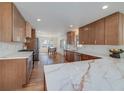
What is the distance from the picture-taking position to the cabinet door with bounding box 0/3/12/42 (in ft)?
9.44

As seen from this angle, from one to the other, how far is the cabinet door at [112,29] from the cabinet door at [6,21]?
2.99m

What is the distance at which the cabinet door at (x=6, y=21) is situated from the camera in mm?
2877

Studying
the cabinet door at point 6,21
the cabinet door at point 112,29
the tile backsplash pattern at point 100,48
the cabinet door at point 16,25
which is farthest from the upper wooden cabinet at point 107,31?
the cabinet door at point 6,21

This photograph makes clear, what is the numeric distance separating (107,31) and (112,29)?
0.83ft

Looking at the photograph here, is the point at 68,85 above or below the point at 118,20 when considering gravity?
below

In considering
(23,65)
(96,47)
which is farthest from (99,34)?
(23,65)

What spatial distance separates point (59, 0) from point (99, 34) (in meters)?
2.42

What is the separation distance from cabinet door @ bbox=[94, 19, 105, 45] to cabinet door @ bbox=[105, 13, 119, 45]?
0.22 m

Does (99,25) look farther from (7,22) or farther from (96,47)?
(7,22)

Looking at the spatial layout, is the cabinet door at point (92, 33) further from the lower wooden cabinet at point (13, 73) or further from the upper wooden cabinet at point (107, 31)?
the lower wooden cabinet at point (13, 73)

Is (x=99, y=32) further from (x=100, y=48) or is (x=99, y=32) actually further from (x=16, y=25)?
(x=16, y=25)

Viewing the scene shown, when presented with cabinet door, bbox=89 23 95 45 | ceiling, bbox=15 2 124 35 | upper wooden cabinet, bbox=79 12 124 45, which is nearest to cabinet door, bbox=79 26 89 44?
upper wooden cabinet, bbox=79 12 124 45

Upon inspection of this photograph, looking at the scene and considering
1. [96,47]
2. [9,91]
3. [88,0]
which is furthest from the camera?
[96,47]

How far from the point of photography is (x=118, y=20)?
3473mm
